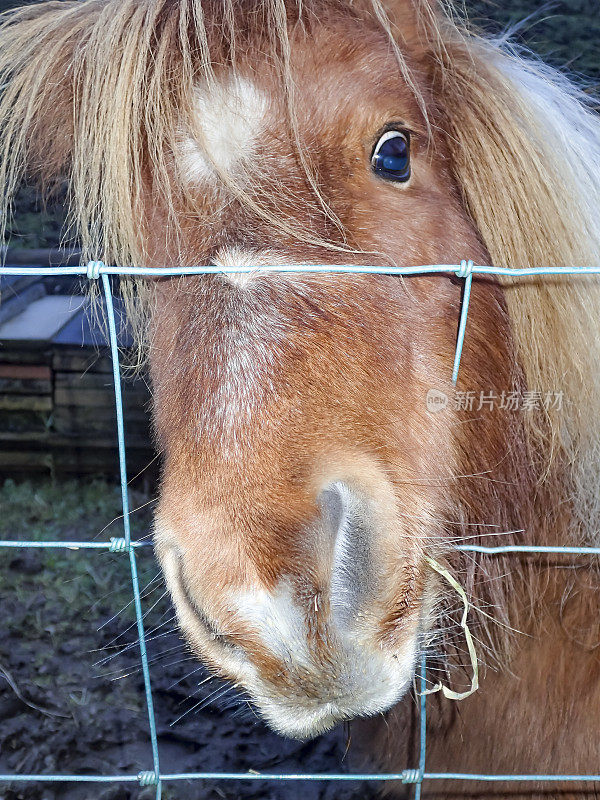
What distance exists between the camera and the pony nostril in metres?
1.12

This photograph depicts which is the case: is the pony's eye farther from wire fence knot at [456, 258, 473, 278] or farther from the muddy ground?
the muddy ground

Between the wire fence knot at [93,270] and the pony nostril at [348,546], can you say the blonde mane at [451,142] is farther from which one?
the pony nostril at [348,546]

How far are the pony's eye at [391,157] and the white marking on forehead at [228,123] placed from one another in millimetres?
223

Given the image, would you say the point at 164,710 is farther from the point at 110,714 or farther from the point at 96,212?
the point at 96,212

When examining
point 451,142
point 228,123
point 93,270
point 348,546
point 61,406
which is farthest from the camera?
point 61,406

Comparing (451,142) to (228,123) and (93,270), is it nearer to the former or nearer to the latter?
(228,123)

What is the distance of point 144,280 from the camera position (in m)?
1.73

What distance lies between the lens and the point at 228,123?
4.54 ft

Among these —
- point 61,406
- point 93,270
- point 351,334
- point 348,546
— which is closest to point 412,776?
point 348,546

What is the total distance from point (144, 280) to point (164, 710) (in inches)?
71.2

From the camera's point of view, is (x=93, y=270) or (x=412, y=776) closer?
(x=93, y=270)

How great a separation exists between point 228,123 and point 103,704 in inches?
90.4

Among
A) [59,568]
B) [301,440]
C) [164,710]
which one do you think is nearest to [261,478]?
[301,440]

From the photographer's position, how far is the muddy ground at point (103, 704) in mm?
2596
